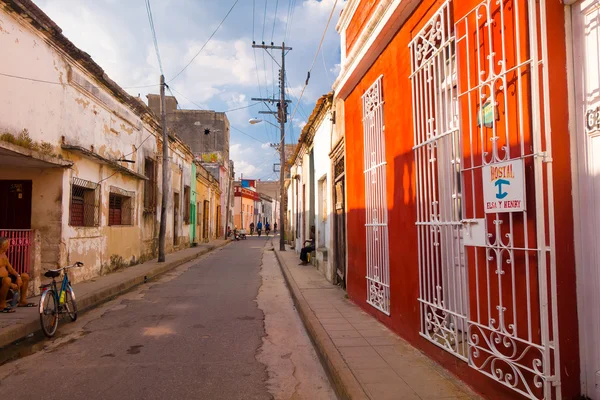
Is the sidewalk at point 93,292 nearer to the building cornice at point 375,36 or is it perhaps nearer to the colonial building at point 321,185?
the colonial building at point 321,185

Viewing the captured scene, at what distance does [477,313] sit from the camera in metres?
3.51

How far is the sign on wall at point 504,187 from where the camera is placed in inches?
116

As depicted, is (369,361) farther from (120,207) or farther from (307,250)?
(120,207)

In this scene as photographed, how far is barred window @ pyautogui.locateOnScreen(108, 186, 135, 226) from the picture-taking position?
1325cm

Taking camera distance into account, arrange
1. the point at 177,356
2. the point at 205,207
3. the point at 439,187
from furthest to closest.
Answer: the point at 205,207 < the point at 177,356 < the point at 439,187

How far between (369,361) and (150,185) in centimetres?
1440

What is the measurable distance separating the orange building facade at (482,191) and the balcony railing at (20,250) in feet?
21.0

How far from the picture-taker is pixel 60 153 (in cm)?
964

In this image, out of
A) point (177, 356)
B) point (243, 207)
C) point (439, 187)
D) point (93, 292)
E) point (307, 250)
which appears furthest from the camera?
point (243, 207)

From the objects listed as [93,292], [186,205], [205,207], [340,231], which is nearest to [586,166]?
[340,231]

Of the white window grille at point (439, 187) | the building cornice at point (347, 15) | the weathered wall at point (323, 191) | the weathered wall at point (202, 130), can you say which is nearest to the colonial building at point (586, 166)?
the white window grille at point (439, 187)

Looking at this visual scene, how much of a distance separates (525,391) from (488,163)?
158 cm

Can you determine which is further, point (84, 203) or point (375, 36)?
point (84, 203)

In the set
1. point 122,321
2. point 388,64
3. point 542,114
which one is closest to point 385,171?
point 388,64
